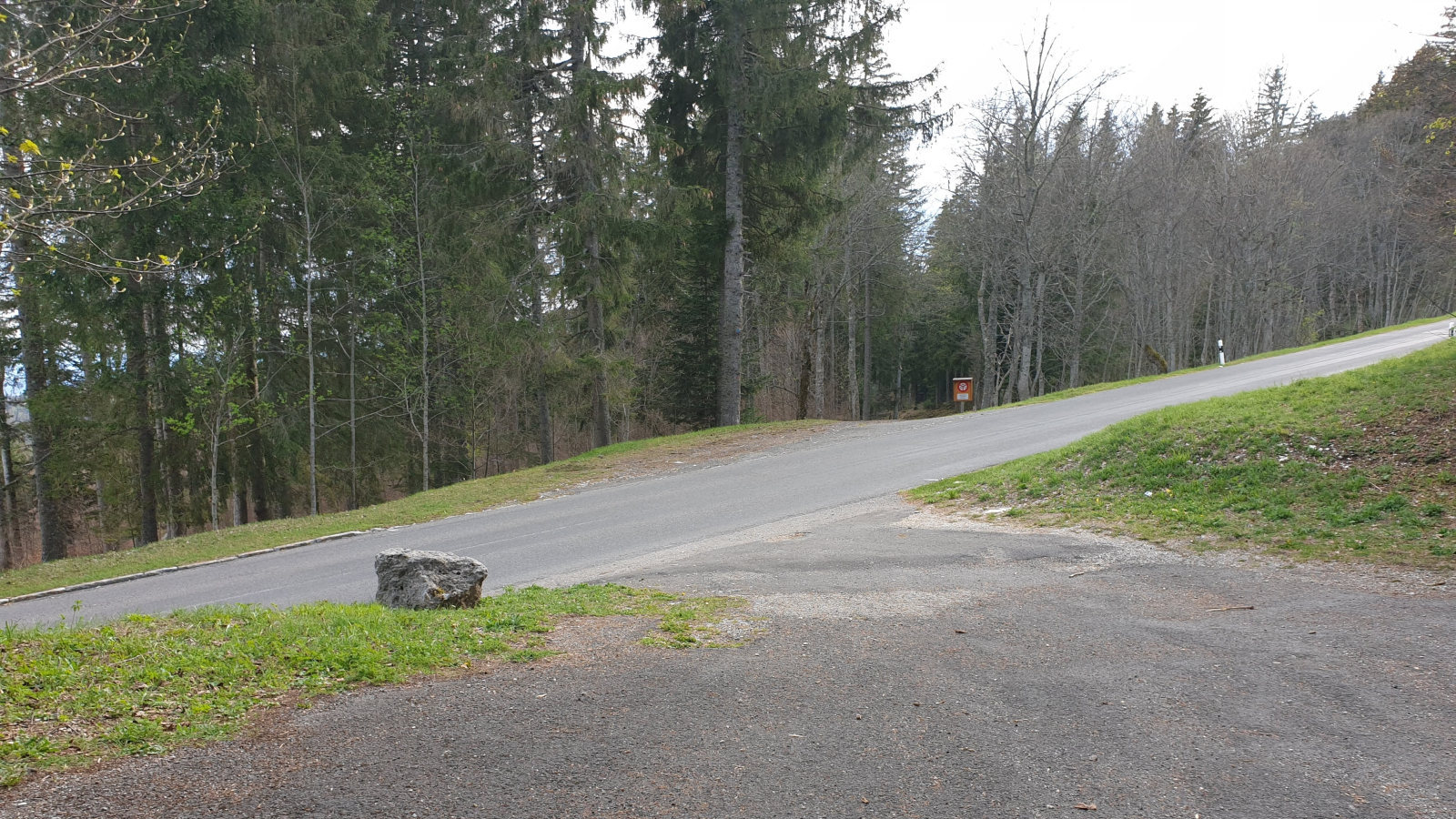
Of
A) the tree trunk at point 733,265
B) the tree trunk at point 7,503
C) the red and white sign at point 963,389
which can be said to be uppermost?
the tree trunk at point 733,265

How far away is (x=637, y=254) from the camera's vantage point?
21500mm

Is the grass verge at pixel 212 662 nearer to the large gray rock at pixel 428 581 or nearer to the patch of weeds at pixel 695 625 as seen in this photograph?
the patch of weeds at pixel 695 625

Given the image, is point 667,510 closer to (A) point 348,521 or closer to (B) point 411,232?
(A) point 348,521

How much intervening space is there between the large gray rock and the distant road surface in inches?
87.2

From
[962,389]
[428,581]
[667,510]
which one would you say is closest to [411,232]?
[667,510]

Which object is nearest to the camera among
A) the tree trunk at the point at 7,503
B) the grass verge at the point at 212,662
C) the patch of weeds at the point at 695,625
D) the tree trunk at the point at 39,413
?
the grass verge at the point at 212,662

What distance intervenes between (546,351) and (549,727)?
16.8 m

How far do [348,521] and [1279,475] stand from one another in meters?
14.1

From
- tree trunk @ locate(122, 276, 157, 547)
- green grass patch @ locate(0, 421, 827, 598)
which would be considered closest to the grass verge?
green grass patch @ locate(0, 421, 827, 598)

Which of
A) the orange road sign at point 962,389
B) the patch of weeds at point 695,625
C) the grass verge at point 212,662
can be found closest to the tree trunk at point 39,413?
the grass verge at point 212,662

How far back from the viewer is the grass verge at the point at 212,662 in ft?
12.0

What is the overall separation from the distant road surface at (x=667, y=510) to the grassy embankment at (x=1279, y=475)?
2.21 m

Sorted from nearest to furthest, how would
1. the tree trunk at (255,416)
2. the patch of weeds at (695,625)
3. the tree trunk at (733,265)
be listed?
the patch of weeds at (695,625)
the tree trunk at (255,416)
the tree trunk at (733,265)

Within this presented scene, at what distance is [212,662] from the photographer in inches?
179
